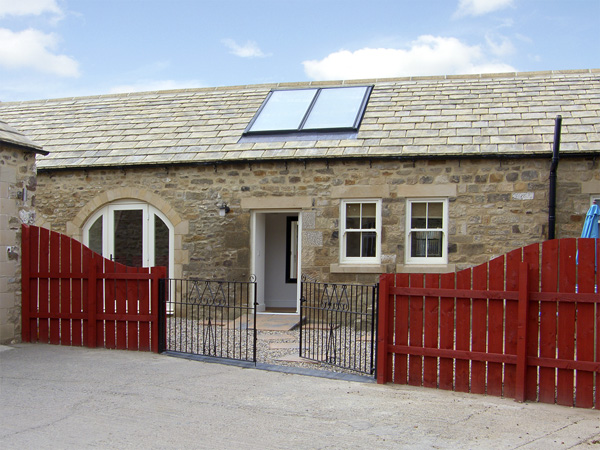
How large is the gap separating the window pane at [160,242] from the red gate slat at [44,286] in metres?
3.83

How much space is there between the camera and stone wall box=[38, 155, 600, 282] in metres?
11.1

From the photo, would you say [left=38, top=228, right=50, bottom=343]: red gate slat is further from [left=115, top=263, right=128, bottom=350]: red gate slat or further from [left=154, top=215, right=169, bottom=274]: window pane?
[left=154, top=215, right=169, bottom=274]: window pane

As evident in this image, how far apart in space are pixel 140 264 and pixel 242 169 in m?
3.03

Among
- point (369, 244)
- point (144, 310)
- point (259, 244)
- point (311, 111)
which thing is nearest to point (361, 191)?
point (369, 244)

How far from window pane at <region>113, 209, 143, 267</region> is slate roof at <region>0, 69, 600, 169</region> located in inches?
44.9

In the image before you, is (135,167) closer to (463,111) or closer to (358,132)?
(358,132)

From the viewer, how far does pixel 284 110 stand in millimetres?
13969

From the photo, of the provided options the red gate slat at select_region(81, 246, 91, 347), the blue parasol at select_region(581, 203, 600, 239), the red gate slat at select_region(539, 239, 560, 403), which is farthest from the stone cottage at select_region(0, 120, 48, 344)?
the blue parasol at select_region(581, 203, 600, 239)

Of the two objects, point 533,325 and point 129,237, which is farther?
point 129,237

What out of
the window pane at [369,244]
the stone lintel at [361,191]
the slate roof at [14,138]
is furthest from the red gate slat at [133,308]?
the window pane at [369,244]

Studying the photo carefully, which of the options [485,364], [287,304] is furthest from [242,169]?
[485,364]

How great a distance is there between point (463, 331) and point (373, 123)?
693cm

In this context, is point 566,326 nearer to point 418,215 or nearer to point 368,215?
point 418,215

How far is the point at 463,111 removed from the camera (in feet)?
41.9
